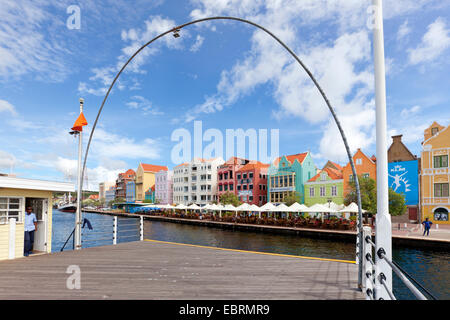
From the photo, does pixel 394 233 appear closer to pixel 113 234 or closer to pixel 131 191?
pixel 113 234

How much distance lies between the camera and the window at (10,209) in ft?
30.7

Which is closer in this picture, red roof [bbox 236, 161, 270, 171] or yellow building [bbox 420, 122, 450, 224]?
yellow building [bbox 420, 122, 450, 224]

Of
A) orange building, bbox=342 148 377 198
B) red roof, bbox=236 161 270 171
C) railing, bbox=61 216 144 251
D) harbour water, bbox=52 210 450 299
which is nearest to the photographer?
railing, bbox=61 216 144 251

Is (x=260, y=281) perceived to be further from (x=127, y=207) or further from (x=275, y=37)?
(x=127, y=207)

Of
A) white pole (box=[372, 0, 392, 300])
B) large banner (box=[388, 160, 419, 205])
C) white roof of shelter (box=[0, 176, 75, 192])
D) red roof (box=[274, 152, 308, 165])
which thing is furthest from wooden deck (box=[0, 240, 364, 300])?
red roof (box=[274, 152, 308, 165])

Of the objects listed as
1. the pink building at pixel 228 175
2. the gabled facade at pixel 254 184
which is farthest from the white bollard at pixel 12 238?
the pink building at pixel 228 175

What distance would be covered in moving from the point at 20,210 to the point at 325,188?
4885 cm

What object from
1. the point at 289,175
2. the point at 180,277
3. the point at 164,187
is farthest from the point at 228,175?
the point at 180,277

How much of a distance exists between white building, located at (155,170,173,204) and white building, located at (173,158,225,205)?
5383mm

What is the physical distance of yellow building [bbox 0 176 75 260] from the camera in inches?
362

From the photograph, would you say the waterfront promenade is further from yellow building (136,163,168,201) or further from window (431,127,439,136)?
yellow building (136,163,168,201)

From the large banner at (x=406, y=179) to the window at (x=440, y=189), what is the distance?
7.58 ft
